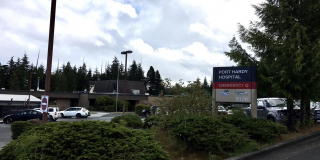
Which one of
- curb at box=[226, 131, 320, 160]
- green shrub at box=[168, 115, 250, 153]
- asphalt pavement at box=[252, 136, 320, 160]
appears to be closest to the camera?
green shrub at box=[168, 115, 250, 153]

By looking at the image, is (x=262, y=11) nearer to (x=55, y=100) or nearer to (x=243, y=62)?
(x=243, y=62)

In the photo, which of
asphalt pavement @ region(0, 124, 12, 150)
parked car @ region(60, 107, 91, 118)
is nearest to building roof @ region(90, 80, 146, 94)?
parked car @ region(60, 107, 91, 118)

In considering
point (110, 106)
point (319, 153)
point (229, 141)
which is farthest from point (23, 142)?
point (110, 106)

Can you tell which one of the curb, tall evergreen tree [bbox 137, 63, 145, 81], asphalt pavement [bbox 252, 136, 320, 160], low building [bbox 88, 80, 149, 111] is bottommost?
asphalt pavement [bbox 252, 136, 320, 160]

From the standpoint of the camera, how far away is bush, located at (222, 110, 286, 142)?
8453mm

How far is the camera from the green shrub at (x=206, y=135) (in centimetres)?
655

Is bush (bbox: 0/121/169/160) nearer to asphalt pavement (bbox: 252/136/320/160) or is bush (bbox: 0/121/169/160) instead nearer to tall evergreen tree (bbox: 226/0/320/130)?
asphalt pavement (bbox: 252/136/320/160)

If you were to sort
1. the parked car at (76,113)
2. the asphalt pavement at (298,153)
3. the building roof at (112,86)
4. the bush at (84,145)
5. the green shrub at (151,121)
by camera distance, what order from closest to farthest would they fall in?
the bush at (84,145) < the asphalt pavement at (298,153) < the green shrub at (151,121) < the parked car at (76,113) < the building roof at (112,86)

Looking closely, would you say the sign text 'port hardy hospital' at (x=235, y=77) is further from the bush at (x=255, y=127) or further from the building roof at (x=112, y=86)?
the building roof at (x=112, y=86)

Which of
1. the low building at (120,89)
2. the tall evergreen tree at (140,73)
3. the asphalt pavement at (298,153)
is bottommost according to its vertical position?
the asphalt pavement at (298,153)

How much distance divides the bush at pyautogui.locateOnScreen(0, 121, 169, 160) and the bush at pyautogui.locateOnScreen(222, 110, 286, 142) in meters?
4.38

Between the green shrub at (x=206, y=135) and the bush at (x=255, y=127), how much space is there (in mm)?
1096

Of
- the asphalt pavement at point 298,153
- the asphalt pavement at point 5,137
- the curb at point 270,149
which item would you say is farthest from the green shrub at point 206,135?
the asphalt pavement at point 5,137

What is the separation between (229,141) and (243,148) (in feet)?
2.31
